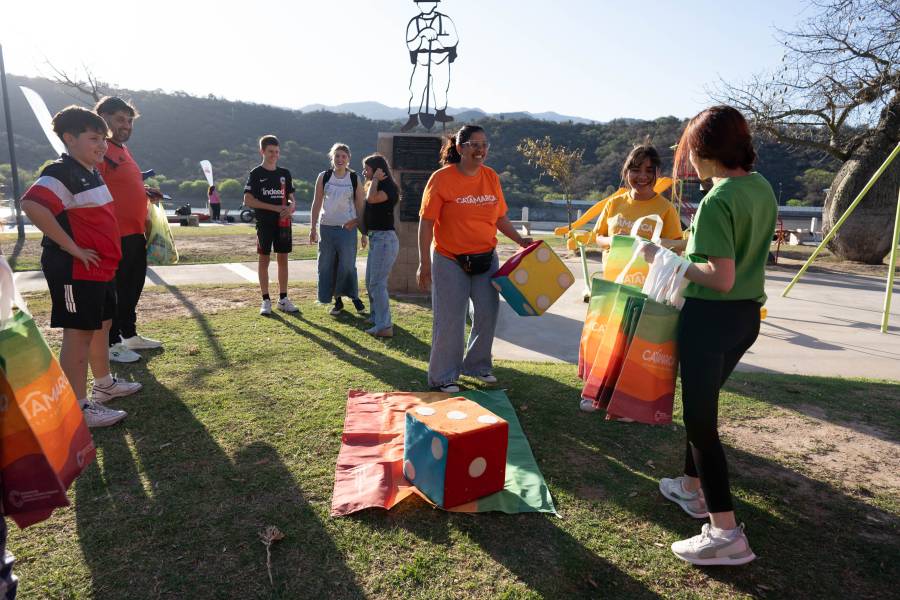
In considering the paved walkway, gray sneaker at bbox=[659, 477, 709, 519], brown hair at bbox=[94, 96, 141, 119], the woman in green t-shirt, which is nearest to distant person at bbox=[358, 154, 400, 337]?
the paved walkway

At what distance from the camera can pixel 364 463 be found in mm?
3213

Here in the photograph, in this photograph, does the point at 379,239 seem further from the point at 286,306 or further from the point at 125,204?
the point at 125,204

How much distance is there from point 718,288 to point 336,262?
5024 mm

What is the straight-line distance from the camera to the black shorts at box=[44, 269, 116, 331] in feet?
10.8

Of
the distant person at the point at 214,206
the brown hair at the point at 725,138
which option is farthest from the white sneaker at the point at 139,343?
the distant person at the point at 214,206

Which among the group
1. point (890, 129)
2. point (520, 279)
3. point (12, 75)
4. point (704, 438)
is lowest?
point (704, 438)

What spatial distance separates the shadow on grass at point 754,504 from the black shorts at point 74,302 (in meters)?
2.66

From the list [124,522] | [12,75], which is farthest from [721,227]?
[12,75]

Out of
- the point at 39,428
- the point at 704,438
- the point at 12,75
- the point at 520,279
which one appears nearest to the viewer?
the point at 39,428

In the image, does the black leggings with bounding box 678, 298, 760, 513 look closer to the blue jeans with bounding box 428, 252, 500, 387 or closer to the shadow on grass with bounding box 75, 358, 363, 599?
the shadow on grass with bounding box 75, 358, 363, 599

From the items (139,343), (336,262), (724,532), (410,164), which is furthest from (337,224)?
(724,532)

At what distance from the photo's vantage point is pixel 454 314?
4.19 metres

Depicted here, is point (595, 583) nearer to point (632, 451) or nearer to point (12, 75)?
point (632, 451)

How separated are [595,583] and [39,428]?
2070mm
